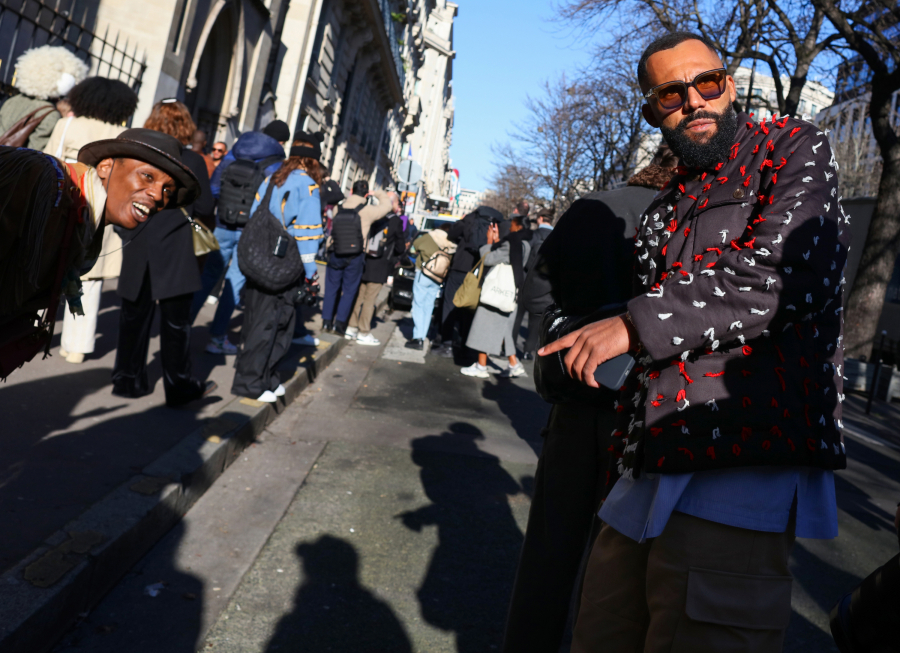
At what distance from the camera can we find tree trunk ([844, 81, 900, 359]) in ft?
47.4

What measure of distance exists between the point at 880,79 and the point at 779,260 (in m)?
15.6

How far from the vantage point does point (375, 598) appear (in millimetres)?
3312

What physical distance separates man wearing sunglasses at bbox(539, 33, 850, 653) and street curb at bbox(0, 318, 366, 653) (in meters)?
1.98

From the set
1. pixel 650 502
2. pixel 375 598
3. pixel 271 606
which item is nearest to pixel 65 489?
pixel 271 606

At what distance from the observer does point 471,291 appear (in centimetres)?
883

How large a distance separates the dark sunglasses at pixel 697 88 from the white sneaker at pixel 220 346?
6089 mm

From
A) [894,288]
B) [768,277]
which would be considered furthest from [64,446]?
[894,288]

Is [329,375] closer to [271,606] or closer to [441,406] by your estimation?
[441,406]

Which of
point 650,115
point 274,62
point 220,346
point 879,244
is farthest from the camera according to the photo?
point 274,62

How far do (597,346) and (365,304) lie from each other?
891 cm

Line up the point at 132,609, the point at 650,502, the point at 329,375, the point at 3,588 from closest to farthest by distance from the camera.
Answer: the point at 650,502 < the point at 3,588 < the point at 132,609 < the point at 329,375

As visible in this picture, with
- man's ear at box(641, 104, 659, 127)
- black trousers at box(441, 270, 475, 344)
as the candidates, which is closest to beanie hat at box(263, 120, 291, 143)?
black trousers at box(441, 270, 475, 344)

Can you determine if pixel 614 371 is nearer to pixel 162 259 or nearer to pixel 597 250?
pixel 597 250

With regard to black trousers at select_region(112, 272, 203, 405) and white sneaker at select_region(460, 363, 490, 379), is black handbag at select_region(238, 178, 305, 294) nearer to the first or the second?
black trousers at select_region(112, 272, 203, 405)
